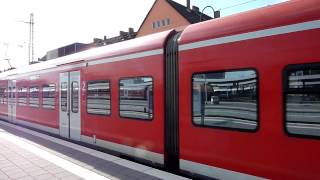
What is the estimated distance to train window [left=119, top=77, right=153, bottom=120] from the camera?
7566mm

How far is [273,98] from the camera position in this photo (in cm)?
496

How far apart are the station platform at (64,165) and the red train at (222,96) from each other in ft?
1.66

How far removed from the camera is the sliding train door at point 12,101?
19.3 meters

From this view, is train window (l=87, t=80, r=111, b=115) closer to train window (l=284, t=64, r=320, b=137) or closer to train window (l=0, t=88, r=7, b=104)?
train window (l=284, t=64, r=320, b=137)

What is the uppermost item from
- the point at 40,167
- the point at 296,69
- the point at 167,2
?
the point at 167,2

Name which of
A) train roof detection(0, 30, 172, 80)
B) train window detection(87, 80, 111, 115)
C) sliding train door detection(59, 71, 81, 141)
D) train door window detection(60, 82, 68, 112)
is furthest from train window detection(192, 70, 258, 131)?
train door window detection(60, 82, 68, 112)

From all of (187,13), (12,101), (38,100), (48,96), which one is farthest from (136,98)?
(187,13)

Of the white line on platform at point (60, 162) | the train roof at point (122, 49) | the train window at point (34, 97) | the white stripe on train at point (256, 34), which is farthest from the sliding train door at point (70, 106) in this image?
the white stripe on train at point (256, 34)

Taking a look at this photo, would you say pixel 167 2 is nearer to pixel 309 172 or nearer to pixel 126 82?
pixel 126 82

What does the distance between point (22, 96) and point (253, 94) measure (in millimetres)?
14703

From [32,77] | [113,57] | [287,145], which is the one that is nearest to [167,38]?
[113,57]

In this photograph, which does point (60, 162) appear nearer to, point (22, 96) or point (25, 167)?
point (25, 167)

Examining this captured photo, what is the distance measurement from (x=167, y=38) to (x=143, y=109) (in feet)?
5.19

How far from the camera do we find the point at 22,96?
17734mm
